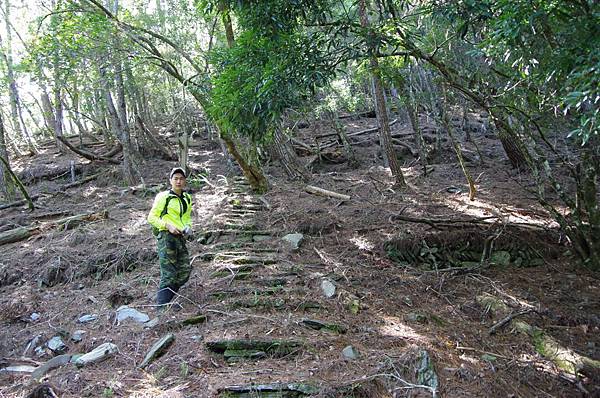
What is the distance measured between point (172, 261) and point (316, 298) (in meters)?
1.91

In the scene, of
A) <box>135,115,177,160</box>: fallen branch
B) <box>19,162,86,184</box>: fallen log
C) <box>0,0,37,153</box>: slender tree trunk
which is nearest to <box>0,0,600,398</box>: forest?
<box>19,162,86,184</box>: fallen log

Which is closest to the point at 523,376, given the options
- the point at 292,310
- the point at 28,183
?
the point at 292,310

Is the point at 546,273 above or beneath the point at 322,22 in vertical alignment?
beneath

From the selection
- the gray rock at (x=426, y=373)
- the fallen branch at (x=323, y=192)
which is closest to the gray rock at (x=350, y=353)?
the gray rock at (x=426, y=373)

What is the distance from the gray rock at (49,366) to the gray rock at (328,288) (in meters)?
3.09

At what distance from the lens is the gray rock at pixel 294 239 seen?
25.5 ft

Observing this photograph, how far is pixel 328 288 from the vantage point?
6059 mm

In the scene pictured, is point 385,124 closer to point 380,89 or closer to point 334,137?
point 380,89

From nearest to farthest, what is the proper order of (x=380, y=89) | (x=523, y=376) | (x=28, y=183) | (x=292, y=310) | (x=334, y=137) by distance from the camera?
(x=523, y=376) → (x=292, y=310) → (x=380, y=89) → (x=28, y=183) → (x=334, y=137)

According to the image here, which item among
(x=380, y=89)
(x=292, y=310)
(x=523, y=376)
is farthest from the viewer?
(x=380, y=89)

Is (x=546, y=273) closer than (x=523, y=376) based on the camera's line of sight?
No

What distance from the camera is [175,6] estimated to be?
16.3m

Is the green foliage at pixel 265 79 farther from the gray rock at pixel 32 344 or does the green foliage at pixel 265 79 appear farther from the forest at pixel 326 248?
the gray rock at pixel 32 344

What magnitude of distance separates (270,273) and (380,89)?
20.1 feet
